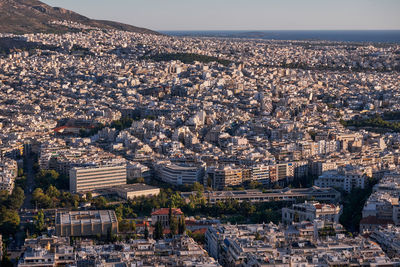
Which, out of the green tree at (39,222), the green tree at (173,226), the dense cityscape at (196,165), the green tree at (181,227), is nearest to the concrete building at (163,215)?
the dense cityscape at (196,165)

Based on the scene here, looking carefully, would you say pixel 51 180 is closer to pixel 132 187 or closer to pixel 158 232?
pixel 132 187

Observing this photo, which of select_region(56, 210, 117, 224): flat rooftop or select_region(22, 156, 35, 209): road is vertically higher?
select_region(56, 210, 117, 224): flat rooftop

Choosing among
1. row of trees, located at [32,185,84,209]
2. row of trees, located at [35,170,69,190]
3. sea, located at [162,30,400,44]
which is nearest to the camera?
row of trees, located at [32,185,84,209]

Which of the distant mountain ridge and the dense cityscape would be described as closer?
the dense cityscape

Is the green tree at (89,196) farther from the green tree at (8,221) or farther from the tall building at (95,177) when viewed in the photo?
the green tree at (8,221)

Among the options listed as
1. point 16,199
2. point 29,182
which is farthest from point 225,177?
point 16,199

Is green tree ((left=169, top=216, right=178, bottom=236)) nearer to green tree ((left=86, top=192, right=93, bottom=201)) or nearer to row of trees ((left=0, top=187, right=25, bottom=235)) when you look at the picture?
row of trees ((left=0, top=187, right=25, bottom=235))

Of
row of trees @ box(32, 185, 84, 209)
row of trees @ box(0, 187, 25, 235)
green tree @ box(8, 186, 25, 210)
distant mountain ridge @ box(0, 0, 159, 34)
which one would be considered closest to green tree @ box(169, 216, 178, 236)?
row of trees @ box(0, 187, 25, 235)

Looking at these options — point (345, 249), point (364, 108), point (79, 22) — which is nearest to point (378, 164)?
point (345, 249)
